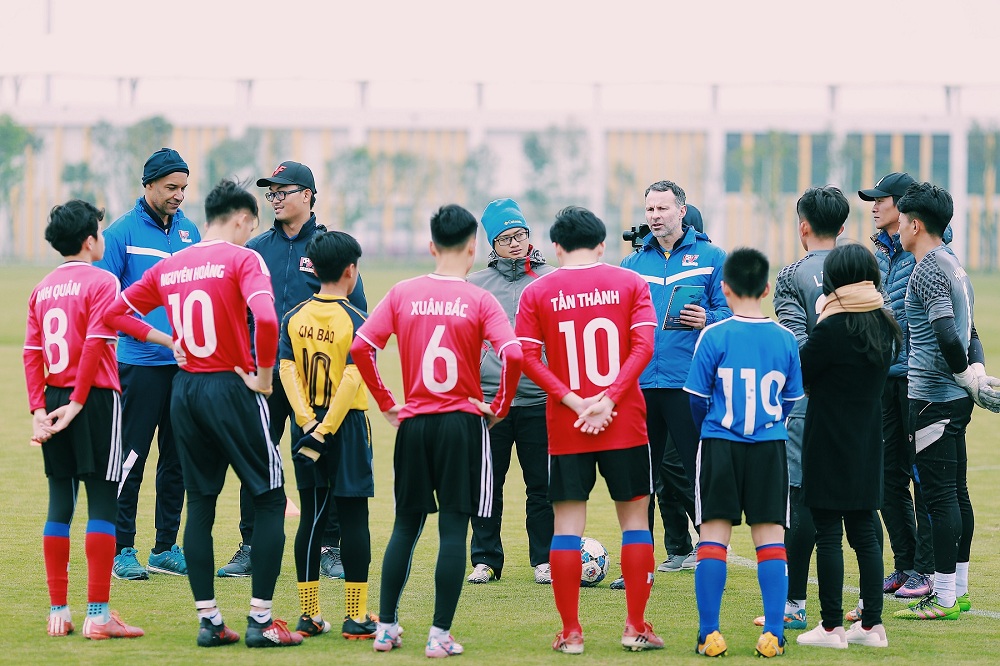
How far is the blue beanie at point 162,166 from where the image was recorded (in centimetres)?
709

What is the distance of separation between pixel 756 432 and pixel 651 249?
2.05m

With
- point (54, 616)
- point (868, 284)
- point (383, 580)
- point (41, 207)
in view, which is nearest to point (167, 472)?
point (54, 616)

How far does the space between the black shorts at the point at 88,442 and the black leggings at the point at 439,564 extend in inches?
55.4

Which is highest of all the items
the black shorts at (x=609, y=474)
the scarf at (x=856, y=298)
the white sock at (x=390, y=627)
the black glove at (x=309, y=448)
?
the scarf at (x=856, y=298)

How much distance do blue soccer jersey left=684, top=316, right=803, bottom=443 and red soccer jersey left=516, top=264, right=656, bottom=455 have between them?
30 cm

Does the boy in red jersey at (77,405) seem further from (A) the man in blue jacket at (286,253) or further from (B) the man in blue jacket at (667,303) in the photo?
(B) the man in blue jacket at (667,303)

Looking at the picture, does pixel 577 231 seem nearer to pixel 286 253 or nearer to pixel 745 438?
pixel 745 438

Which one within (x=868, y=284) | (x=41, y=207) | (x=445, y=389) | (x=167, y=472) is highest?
(x=41, y=207)

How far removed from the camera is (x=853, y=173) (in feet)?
261

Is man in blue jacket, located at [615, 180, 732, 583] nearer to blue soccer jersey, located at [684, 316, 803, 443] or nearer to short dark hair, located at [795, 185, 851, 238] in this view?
short dark hair, located at [795, 185, 851, 238]

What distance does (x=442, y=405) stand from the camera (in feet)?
18.2

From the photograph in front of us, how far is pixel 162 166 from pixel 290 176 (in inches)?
28.3

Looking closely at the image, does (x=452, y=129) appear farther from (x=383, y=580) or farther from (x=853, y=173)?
(x=383, y=580)

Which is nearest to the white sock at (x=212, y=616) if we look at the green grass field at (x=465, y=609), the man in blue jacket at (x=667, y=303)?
the green grass field at (x=465, y=609)
